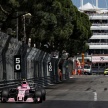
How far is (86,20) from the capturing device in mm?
66500

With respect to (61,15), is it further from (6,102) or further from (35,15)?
(6,102)

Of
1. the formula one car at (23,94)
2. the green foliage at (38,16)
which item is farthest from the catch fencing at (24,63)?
the formula one car at (23,94)

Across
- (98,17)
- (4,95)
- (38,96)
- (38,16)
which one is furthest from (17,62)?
(98,17)

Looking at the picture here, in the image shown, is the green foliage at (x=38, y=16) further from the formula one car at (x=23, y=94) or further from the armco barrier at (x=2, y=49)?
the formula one car at (x=23, y=94)

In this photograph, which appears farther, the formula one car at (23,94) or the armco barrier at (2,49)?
the armco barrier at (2,49)

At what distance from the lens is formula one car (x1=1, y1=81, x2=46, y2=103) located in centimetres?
1936

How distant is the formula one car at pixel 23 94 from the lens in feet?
63.5

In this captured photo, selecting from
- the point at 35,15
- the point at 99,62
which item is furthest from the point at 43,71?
the point at 99,62

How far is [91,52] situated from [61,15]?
89927 mm

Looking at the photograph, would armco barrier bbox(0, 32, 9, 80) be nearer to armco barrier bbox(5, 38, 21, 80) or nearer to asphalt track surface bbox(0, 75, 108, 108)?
armco barrier bbox(5, 38, 21, 80)

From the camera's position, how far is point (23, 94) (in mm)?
19359

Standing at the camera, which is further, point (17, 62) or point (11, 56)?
point (17, 62)

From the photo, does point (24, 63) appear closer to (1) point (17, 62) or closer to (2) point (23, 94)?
(1) point (17, 62)

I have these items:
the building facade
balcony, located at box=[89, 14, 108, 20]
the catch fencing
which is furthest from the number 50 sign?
balcony, located at box=[89, 14, 108, 20]
